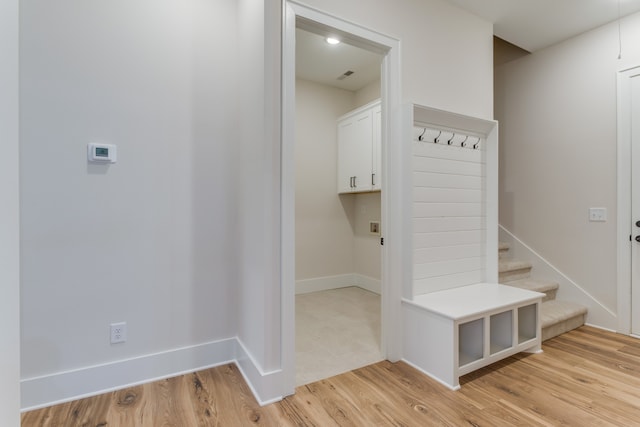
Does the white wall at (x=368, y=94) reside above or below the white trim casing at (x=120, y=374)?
above

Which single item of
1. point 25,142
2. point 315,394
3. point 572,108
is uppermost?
point 572,108

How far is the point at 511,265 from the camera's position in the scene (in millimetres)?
3273

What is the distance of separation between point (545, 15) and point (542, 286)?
8.12 feet

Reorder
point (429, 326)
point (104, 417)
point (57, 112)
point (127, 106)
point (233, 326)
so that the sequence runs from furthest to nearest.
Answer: point (233, 326) → point (429, 326) → point (127, 106) → point (57, 112) → point (104, 417)

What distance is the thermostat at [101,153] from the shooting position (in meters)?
1.88

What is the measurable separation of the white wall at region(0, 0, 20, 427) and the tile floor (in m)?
1.51

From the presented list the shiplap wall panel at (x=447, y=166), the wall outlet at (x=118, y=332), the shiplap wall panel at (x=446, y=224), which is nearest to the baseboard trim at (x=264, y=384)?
the wall outlet at (x=118, y=332)

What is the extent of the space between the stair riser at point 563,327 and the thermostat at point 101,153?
3453 millimetres

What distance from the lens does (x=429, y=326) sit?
6.95ft

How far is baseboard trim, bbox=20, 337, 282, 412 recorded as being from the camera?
5.84 ft

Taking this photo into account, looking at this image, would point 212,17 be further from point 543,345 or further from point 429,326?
point 543,345

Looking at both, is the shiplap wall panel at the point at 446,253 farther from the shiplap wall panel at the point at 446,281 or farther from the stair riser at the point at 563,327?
the stair riser at the point at 563,327

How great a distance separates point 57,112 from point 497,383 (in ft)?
10.1

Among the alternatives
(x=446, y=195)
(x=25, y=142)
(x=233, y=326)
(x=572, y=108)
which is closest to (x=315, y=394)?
(x=233, y=326)
